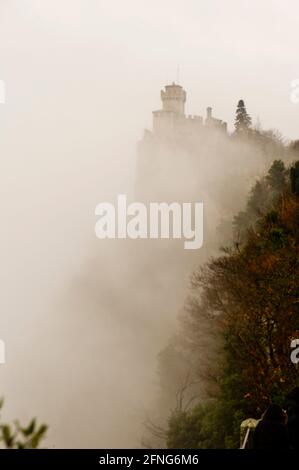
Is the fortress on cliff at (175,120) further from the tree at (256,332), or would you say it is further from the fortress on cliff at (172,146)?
the tree at (256,332)

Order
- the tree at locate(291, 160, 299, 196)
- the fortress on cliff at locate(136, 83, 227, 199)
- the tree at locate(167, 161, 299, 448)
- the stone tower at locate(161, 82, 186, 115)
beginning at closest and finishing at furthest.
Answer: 1. the tree at locate(167, 161, 299, 448)
2. the tree at locate(291, 160, 299, 196)
3. the fortress on cliff at locate(136, 83, 227, 199)
4. the stone tower at locate(161, 82, 186, 115)

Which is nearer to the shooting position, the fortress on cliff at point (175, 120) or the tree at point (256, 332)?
the tree at point (256, 332)

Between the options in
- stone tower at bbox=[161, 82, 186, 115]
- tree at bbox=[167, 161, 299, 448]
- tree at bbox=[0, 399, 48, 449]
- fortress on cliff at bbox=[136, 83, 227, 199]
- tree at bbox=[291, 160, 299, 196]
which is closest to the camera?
tree at bbox=[0, 399, 48, 449]

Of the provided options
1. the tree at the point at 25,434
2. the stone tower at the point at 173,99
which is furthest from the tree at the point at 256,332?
the stone tower at the point at 173,99

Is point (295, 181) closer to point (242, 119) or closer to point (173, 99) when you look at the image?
point (242, 119)

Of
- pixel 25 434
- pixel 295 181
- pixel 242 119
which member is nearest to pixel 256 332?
pixel 295 181

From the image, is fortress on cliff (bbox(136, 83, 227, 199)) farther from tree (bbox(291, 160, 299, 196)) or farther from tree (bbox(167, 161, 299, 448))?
tree (bbox(167, 161, 299, 448))

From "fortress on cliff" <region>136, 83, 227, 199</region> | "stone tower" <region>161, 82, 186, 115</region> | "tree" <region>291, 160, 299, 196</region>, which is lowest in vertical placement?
"tree" <region>291, 160, 299, 196</region>

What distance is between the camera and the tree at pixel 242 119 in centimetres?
7150

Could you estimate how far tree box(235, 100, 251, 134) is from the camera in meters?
71.5

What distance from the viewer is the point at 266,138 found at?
2667 inches

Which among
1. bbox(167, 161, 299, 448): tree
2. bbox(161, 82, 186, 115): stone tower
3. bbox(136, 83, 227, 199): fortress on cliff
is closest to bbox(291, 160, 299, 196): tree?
bbox(167, 161, 299, 448): tree

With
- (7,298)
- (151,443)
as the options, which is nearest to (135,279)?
(7,298)
